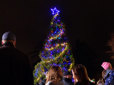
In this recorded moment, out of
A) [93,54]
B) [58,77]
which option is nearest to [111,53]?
[93,54]

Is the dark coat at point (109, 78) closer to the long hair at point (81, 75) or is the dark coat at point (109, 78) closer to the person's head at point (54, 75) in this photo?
the long hair at point (81, 75)

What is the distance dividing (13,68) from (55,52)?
8.76 metres

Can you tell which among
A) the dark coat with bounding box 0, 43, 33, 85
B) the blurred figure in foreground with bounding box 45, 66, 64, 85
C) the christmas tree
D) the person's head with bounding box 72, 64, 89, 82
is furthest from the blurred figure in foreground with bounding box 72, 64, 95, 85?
the christmas tree

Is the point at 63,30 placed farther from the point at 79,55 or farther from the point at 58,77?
the point at 58,77

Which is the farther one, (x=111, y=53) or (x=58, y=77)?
(x=111, y=53)

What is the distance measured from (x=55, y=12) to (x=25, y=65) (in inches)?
380

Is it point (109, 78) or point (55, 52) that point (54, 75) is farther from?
point (55, 52)

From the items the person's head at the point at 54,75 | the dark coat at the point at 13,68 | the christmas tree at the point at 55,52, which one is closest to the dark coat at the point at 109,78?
the person's head at the point at 54,75

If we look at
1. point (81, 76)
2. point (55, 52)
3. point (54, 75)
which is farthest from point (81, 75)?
point (55, 52)

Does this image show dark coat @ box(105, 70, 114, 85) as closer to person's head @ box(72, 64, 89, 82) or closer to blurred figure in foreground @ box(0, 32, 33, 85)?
person's head @ box(72, 64, 89, 82)

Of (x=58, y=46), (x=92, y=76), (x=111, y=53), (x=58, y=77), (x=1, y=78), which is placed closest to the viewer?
(x=1, y=78)

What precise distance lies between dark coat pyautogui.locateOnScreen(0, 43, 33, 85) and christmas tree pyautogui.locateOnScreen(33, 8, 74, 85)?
857 centimetres

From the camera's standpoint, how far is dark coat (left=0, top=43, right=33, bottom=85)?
91.1 inches

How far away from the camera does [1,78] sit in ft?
7.52
